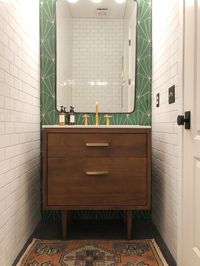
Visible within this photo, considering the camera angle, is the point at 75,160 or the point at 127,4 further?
the point at 127,4

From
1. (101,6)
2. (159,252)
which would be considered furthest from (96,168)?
(101,6)

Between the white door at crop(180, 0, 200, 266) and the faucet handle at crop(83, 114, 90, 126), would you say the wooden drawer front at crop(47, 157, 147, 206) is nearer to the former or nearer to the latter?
the white door at crop(180, 0, 200, 266)

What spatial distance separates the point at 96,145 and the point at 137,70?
0.87 m

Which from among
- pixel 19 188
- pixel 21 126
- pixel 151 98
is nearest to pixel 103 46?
pixel 151 98

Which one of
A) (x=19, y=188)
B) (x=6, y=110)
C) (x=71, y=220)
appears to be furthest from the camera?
(x=71, y=220)

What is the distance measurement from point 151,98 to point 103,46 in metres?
0.60

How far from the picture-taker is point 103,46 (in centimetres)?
223

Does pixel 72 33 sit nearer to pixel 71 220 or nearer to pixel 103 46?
pixel 103 46

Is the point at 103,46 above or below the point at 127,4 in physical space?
below

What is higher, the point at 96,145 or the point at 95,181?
the point at 96,145

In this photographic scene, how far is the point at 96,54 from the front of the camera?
2.24m

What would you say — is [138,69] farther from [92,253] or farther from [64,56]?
[92,253]

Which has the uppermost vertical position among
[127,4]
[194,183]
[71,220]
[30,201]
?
[127,4]

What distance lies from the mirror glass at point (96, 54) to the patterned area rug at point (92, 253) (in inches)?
41.1
